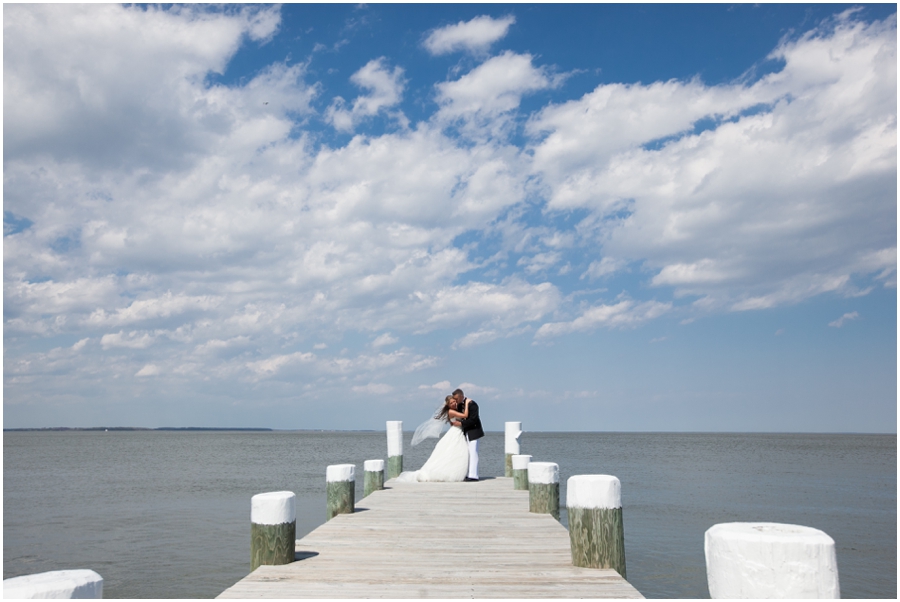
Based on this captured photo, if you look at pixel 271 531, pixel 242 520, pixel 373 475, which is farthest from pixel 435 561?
pixel 242 520

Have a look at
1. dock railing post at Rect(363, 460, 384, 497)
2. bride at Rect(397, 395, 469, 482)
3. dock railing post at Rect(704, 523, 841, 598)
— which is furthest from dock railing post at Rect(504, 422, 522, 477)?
dock railing post at Rect(704, 523, 841, 598)

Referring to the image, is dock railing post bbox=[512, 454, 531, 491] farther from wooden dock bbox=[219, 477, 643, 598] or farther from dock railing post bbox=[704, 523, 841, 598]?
dock railing post bbox=[704, 523, 841, 598]

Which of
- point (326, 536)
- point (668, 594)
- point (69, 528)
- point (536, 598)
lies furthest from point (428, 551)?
point (69, 528)

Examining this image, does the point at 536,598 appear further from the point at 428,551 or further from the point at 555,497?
the point at 555,497

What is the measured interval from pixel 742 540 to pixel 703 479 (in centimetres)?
3431

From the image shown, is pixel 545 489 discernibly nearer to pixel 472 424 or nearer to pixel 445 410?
pixel 472 424

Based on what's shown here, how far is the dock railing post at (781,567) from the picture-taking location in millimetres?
2949

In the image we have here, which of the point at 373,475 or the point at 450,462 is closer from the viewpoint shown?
the point at 373,475

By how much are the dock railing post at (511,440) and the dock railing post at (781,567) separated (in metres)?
14.2

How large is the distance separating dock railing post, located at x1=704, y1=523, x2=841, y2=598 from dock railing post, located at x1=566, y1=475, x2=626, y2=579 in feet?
10.9

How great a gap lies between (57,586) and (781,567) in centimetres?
326

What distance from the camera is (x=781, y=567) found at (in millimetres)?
2961

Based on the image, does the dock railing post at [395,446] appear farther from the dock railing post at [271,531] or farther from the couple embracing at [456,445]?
the dock railing post at [271,531]

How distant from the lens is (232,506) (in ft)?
75.0
